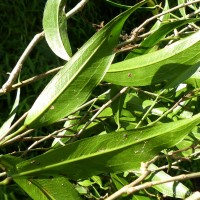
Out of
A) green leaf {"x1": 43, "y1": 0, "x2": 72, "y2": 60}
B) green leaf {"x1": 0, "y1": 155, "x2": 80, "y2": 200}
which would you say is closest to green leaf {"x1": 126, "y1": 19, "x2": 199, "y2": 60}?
green leaf {"x1": 43, "y1": 0, "x2": 72, "y2": 60}

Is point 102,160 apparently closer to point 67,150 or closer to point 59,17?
point 67,150

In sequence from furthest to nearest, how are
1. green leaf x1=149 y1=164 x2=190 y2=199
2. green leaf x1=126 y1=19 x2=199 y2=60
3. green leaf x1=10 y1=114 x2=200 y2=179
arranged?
A: 1. green leaf x1=149 y1=164 x2=190 y2=199
2. green leaf x1=126 y1=19 x2=199 y2=60
3. green leaf x1=10 y1=114 x2=200 y2=179

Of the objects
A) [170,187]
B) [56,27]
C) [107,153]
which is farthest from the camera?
[170,187]

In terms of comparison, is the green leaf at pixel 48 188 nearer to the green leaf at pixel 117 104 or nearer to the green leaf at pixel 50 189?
the green leaf at pixel 50 189

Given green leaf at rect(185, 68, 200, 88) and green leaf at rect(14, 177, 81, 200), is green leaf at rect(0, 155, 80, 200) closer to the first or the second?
green leaf at rect(14, 177, 81, 200)

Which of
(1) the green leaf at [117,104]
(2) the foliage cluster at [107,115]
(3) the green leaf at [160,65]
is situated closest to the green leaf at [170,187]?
(2) the foliage cluster at [107,115]

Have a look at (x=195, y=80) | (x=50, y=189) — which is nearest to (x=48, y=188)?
(x=50, y=189)

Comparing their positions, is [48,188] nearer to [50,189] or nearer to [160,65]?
[50,189]

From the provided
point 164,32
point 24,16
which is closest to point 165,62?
point 164,32
